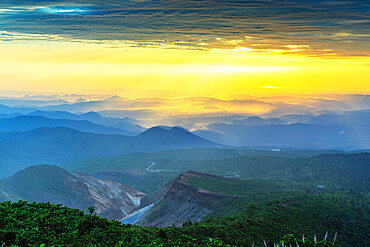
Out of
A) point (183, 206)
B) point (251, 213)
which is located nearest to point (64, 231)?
point (251, 213)

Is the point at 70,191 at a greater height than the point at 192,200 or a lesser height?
lesser

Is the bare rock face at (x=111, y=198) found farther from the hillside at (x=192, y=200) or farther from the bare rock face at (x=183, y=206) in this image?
the bare rock face at (x=183, y=206)

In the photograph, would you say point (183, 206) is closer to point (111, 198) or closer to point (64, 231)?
point (111, 198)

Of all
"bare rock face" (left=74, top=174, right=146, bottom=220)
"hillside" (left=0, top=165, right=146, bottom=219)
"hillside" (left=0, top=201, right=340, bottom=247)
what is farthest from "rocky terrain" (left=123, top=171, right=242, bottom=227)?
"hillside" (left=0, top=201, right=340, bottom=247)

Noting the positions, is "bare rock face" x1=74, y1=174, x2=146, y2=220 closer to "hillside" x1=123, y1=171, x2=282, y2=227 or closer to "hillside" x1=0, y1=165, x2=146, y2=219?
"hillside" x1=0, y1=165, x2=146, y2=219

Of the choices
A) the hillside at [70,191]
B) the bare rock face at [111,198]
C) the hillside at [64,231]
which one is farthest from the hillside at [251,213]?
the hillside at [70,191]

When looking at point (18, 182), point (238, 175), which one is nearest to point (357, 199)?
point (238, 175)
